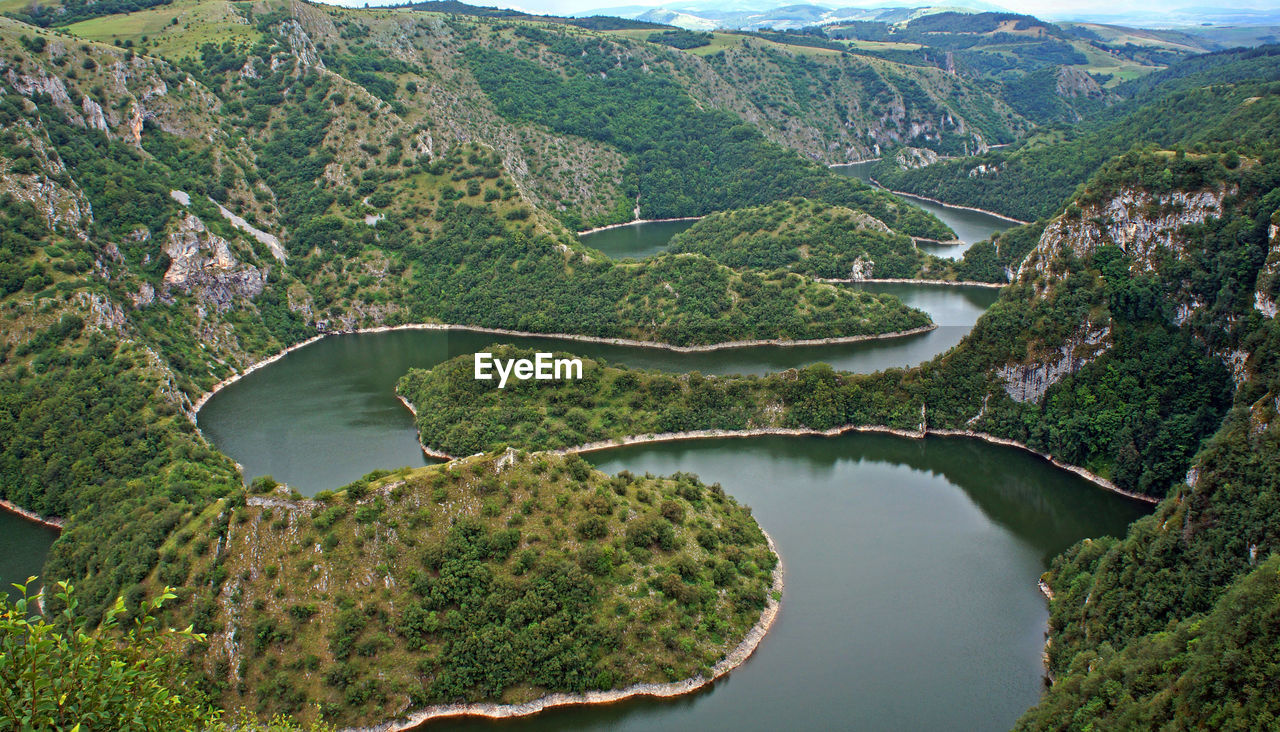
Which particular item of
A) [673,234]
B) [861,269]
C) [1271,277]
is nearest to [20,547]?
[1271,277]

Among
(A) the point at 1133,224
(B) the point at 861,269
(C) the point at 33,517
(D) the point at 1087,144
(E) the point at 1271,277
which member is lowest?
Result: (C) the point at 33,517

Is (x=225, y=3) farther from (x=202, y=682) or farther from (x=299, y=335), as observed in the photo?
A: (x=202, y=682)

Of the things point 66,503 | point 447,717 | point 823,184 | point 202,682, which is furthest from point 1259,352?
point 823,184

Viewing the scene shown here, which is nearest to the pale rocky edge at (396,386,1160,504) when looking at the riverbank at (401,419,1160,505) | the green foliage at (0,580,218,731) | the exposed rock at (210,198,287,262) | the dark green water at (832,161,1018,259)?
the riverbank at (401,419,1160,505)

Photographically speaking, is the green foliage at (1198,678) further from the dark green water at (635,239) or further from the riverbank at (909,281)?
the dark green water at (635,239)

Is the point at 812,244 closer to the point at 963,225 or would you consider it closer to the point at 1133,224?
the point at 963,225

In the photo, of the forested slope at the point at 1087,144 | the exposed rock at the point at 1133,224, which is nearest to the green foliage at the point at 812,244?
the forested slope at the point at 1087,144
